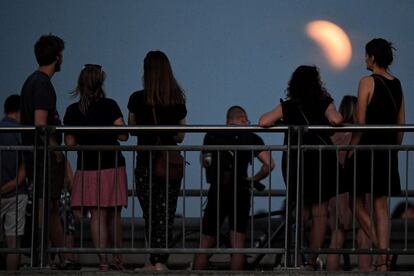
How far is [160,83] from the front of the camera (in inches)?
503

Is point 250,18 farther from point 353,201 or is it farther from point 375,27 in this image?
point 353,201

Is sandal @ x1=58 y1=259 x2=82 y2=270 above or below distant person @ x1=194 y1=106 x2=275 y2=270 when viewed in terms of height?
below

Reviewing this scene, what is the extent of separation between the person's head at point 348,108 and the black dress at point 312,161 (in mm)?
1079

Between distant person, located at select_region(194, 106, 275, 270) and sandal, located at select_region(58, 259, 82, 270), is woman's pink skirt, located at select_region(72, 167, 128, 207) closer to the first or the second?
sandal, located at select_region(58, 259, 82, 270)

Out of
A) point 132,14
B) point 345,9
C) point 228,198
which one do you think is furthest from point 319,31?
point 228,198

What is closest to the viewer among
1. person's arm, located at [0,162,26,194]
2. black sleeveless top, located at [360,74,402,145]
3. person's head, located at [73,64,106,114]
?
black sleeveless top, located at [360,74,402,145]

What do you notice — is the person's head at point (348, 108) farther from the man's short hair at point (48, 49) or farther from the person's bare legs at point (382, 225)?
the man's short hair at point (48, 49)

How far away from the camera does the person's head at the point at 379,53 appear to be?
1250cm

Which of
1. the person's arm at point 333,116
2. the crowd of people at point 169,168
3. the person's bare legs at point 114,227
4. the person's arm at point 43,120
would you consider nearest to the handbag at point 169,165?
the crowd of people at point 169,168

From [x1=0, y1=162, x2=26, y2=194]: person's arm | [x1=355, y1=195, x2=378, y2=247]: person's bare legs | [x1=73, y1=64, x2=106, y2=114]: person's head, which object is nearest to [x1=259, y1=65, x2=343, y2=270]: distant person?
[x1=355, y1=195, x2=378, y2=247]: person's bare legs

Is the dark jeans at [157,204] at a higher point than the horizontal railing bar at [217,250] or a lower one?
higher

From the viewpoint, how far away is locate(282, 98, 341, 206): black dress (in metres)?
12.2

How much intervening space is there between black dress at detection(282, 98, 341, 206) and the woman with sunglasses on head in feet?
3.88

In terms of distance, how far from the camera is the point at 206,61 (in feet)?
51.4
